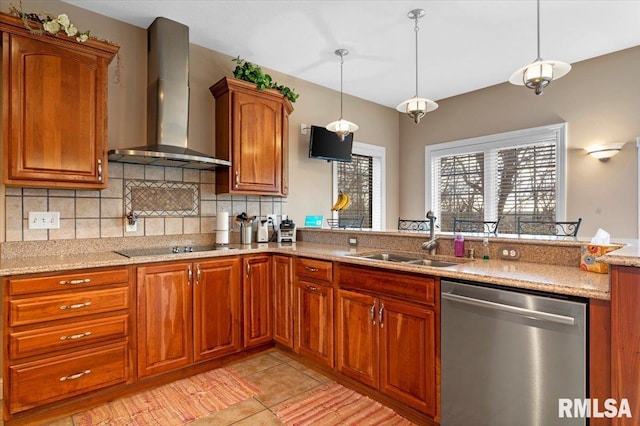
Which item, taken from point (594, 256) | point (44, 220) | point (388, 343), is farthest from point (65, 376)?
point (594, 256)

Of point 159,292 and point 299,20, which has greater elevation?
point 299,20

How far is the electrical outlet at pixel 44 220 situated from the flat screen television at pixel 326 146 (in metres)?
2.57

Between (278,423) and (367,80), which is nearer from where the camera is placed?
(278,423)

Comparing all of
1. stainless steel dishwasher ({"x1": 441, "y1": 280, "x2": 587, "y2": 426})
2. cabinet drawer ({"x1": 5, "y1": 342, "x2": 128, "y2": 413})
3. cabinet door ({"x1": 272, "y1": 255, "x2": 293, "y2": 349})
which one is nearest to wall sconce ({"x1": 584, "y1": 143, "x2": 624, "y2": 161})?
stainless steel dishwasher ({"x1": 441, "y1": 280, "x2": 587, "y2": 426})

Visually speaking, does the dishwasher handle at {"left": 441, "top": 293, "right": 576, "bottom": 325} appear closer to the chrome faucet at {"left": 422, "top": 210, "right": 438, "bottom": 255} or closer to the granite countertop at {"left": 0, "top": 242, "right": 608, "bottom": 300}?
the granite countertop at {"left": 0, "top": 242, "right": 608, "bottom": 300}

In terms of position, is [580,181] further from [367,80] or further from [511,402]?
[511,402]

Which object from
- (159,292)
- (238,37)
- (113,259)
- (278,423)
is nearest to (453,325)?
(278,423)

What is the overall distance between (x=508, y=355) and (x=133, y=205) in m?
2.86

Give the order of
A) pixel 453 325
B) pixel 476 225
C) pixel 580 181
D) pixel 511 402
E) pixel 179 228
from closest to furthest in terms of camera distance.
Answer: pixel 511 402 → pixel 453 325 → pixel 179 228 → pixel 580 181 → pixel 476 225

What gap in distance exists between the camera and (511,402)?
5.23 ft

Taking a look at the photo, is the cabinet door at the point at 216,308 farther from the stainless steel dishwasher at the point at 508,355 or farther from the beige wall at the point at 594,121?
the beige wall at the point at 594,121

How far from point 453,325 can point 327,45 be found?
2.79m

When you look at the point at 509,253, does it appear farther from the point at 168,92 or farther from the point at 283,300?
the point at 168,92

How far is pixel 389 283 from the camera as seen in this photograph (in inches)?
83.4
